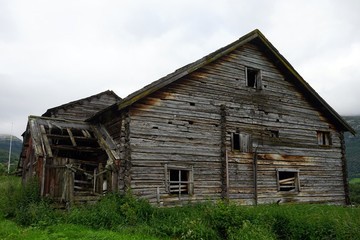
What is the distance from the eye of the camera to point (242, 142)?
1401 centimetres

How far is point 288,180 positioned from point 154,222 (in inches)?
333

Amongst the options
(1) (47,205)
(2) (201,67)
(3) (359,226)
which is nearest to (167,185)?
(1) (47,205)

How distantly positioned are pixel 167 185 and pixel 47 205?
171 inches

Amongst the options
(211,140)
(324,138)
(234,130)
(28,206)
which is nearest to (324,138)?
(324,138)

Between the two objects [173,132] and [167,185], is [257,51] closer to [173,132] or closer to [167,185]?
[173,132]

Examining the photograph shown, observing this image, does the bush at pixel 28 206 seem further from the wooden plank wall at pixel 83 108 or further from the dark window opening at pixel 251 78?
the dark window opening at pixel 251 78

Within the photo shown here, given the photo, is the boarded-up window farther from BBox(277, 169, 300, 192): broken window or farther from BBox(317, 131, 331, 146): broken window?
BBox(317, 131, 331, 146): broken window

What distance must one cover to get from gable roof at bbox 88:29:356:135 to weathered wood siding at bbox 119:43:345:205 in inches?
14.7

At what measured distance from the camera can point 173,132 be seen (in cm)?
1246

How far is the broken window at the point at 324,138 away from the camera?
16766mm

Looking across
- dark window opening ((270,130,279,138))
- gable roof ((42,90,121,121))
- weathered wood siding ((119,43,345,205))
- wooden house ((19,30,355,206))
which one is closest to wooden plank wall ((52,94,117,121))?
gable roof ((42,90,121,121))

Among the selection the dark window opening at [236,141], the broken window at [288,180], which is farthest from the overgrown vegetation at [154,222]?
the broken window at [288,180]

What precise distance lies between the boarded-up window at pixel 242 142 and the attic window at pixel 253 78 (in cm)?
282

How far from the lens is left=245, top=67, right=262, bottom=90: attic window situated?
1537cm
